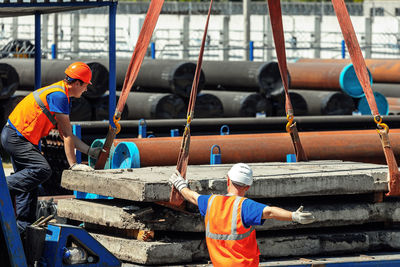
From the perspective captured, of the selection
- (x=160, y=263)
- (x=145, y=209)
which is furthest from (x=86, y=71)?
(x=160, y=263)

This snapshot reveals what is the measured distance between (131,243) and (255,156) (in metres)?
2.90

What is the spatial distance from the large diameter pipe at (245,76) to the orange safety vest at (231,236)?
35.6 ft

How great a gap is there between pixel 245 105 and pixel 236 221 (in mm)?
10481

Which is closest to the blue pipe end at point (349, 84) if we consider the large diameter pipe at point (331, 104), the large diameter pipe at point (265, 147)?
the large diameter pipe at point (331, 104)

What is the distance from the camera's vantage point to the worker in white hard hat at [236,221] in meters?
4.90

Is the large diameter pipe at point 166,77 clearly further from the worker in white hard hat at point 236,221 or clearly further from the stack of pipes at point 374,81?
the worker in white hard hat at point 236,221

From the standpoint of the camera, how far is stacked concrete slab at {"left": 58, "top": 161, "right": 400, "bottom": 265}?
5.91 meters

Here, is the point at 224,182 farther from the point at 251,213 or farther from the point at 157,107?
the point at 157,107

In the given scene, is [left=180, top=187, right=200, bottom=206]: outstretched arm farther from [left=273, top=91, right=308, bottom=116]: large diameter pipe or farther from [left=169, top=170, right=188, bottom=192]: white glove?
[left=273, top=91, right=308, bottom=116]: large diameter pipe

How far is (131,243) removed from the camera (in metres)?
5.95

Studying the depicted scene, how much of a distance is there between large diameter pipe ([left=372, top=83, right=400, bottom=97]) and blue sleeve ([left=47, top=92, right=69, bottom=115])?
12.9 metres

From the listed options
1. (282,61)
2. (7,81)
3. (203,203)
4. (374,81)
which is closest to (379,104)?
(374,81)

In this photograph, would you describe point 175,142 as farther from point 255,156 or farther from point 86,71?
point 86,71

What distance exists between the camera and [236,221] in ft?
16.3
